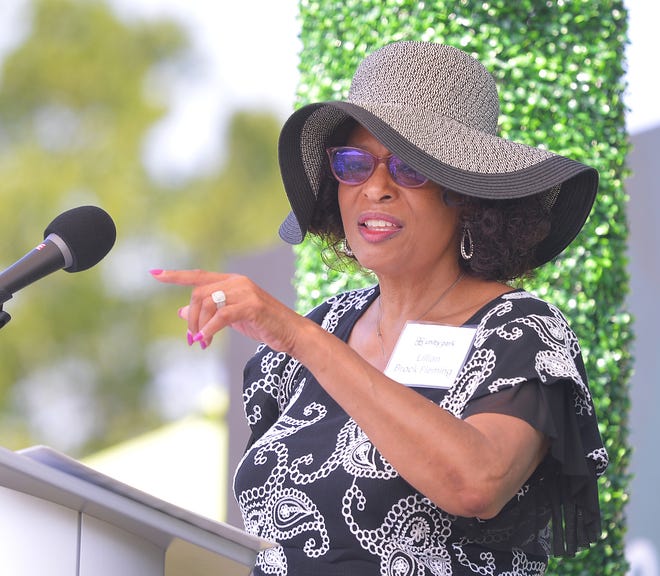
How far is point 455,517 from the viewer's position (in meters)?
2.17

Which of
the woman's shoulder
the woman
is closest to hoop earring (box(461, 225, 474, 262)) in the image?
the woman

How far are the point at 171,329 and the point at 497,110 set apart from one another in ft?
56.8

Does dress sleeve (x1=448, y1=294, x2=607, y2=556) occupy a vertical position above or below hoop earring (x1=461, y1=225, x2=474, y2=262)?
below

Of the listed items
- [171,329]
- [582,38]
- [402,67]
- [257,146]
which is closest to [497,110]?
[402,67]

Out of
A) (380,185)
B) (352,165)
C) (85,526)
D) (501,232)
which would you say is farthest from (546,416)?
(85,526)

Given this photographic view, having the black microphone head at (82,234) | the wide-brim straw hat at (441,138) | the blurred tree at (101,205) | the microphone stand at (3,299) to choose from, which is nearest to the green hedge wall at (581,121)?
the wide-brim straw hat at (441,138)

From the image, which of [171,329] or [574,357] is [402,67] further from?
[171,329]

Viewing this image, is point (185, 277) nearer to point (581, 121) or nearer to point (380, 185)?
point (380, 185)

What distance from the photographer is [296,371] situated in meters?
2.67

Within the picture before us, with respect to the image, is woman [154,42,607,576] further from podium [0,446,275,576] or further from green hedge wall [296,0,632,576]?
green hedge wall [296,0,632,576]

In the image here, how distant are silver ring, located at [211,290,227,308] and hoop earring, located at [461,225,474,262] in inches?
34.3

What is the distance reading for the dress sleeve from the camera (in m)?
2.13

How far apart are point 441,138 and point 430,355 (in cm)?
45

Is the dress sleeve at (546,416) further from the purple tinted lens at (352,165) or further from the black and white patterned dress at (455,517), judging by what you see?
the purple tinted lens at (352,165)
